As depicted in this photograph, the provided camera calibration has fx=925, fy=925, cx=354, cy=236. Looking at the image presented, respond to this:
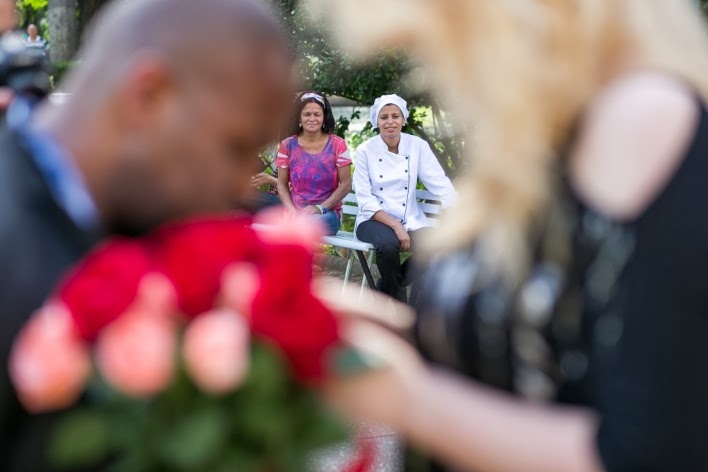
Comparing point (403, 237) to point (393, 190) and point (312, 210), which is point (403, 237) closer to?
point (393, 190)

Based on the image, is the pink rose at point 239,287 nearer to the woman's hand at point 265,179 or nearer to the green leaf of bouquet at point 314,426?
the green leaf of bouquet at point 314,426

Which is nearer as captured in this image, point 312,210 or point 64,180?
point 64,180

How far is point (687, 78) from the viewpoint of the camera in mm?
1204

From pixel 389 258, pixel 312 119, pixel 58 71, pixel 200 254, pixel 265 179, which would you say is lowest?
pixel 389 258

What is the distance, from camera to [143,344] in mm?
982

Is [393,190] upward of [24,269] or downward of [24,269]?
downward

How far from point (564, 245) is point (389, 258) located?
5.88m

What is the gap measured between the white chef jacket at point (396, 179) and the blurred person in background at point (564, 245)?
6128 millimetres

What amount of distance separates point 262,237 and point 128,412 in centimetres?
28

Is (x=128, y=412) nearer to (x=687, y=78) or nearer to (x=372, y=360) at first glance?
(x=372, y=360)

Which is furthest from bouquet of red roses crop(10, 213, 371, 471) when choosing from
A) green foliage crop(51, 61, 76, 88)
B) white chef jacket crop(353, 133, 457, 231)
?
green foliage crop(51, 61, 76, 88)

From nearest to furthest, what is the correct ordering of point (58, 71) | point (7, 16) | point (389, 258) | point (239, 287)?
1. point (239, 287)
2. point (7, 16)
3. point (389, 258)
4. point (58, 71)

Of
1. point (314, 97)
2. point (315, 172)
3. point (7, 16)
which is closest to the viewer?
point (7, 16)

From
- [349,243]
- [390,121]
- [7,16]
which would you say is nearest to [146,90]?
[7,16]
